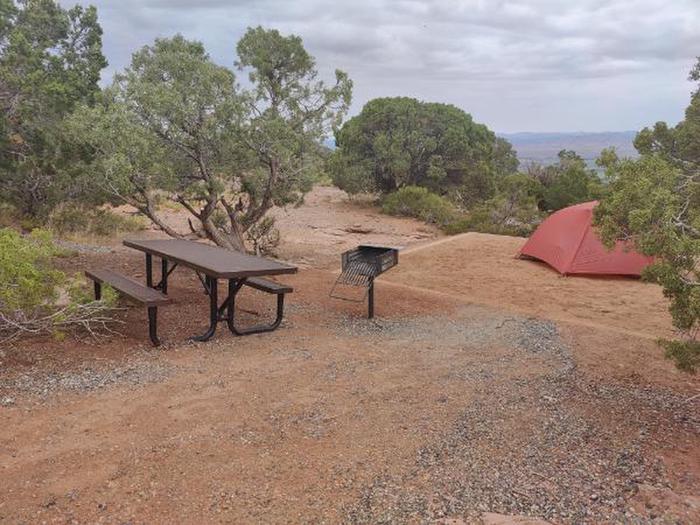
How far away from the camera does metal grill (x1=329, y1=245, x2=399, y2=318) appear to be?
754cm

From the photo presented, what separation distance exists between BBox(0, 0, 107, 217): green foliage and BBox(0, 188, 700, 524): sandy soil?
5504 mm

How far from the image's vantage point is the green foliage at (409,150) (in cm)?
2452

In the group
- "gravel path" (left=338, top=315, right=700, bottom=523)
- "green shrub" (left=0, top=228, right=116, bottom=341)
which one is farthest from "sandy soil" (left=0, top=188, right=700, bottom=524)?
"green shrub" (left=0, top=228, right=116, bottom=341)

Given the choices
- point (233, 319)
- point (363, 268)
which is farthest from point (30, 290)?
point (363, 268)

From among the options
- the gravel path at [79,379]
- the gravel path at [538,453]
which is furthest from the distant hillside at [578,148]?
the gravel path at [79,379]

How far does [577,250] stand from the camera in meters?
11.0

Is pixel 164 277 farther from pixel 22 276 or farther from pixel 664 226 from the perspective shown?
pixel 664 226

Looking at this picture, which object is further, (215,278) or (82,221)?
(82,221)

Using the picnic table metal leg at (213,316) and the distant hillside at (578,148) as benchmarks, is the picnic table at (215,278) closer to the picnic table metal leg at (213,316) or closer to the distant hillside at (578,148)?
the picnic table metal leg at (213,316)

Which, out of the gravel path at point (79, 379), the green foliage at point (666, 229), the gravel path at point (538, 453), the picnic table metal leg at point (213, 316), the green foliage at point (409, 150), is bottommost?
the gravel path at point (538, 453)

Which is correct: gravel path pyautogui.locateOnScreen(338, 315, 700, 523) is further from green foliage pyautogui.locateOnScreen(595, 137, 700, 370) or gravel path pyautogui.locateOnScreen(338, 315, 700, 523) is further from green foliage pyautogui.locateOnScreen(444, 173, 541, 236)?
green foliage pyautogui.locateOnScreen(444, 173, 541, 236)

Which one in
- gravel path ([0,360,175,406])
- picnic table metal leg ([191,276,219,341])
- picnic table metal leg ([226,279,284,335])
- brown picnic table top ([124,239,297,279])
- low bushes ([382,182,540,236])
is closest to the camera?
gravel path ([0,360,175,406])

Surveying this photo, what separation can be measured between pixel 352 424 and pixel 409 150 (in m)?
21.9

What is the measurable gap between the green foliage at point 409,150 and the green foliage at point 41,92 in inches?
508
